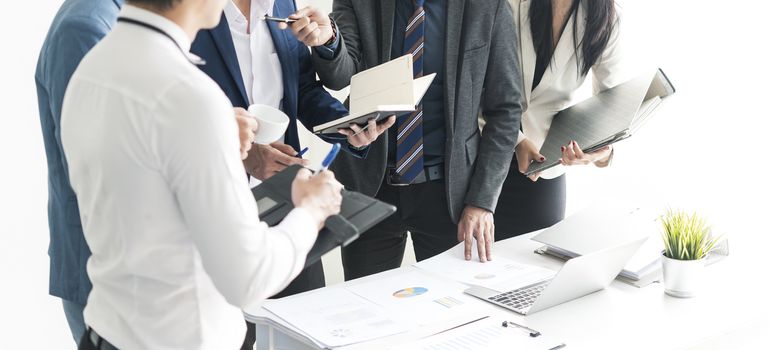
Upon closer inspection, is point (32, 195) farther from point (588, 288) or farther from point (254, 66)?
point (588, 288)

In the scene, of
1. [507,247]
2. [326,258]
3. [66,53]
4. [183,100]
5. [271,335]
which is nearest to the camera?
[183,100]

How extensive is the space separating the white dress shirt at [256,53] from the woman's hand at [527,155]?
85 cm

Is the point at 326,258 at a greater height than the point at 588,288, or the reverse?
the point at 588,288

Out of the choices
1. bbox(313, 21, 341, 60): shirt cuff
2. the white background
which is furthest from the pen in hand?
the white background

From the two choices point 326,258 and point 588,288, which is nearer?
point 588,288

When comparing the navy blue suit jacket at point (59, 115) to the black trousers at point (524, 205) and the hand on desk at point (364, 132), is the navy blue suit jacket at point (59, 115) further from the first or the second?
the black trousers at point (524, 205)

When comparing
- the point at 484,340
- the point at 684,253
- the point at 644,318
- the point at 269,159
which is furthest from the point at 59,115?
the point at 684,253

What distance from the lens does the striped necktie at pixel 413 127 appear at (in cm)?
219

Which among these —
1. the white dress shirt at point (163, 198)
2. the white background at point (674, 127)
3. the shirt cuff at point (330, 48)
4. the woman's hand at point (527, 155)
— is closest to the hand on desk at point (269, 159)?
the shirt cuff at point (330, 48)

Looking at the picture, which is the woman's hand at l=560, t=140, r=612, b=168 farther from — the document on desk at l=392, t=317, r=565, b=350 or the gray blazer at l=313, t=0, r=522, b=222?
the document on desk at l=392, t=317, r=565, b=350

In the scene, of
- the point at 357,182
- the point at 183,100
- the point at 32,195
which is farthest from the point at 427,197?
the point at 32,195

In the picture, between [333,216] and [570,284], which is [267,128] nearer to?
[333,216]

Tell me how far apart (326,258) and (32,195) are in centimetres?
177

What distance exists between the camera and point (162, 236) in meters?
1.08
